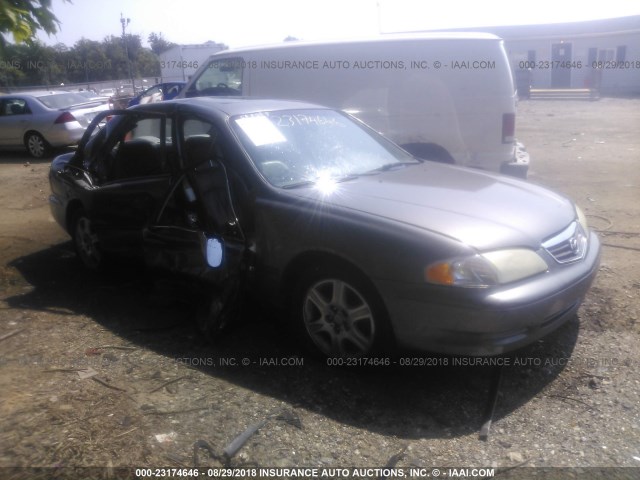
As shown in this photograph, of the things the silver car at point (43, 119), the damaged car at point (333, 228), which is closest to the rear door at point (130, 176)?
the damaged car at point (333, 228)

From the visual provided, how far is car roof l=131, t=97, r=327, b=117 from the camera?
14.9 ft

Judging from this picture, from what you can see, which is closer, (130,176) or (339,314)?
(339,314)

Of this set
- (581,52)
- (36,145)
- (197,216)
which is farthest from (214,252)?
(581,52)

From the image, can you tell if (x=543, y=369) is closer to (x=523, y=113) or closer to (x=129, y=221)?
(x=129, y=221)

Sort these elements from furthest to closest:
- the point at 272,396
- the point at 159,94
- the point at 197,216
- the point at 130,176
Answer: the point at 159,94
the point at 130,176
the point at 197,216
the point at 272,396

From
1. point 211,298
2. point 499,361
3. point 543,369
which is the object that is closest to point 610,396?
point 543,369

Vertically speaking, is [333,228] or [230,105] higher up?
[230,105]

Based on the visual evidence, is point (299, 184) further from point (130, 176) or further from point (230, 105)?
point (130, 176)

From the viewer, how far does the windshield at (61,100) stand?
14.2 metres

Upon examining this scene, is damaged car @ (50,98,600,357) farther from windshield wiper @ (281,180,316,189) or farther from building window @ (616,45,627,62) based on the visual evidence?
building window @ (616,45,627,62)

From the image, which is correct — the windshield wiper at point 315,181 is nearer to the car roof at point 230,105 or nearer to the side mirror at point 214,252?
the side mirror at point 214,252

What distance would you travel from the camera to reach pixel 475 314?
3.20 metres

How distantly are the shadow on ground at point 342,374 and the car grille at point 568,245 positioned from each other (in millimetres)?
623

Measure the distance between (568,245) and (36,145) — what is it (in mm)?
12991
